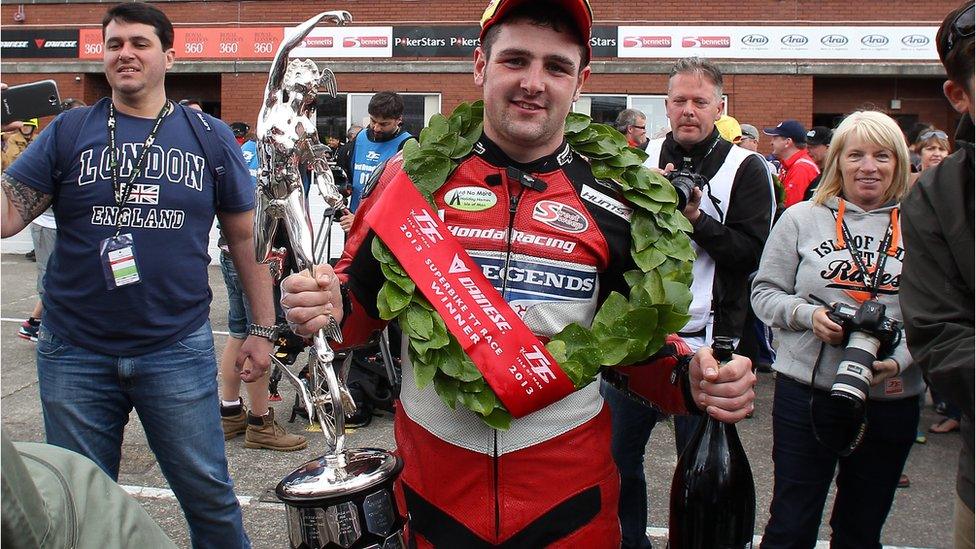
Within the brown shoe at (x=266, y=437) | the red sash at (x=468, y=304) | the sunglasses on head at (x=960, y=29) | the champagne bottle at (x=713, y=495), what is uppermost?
the sunglasses on head at (x=960, y=29)

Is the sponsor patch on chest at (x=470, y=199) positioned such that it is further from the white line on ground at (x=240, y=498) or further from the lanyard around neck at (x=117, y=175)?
the white line on ground at (x=240, y=498)

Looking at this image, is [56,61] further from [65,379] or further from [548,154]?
[548,154]

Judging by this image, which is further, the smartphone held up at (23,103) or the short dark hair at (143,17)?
the short dark hair at (143,17)

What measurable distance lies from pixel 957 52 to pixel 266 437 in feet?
13.8

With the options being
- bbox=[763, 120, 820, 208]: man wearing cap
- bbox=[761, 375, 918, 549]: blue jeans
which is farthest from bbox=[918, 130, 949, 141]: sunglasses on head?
bbox=[761, 375, 918, 549]: blue jeans

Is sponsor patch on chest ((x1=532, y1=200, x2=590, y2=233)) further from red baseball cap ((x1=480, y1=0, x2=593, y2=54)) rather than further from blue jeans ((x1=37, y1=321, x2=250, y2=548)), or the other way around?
blue jeans ((x1=37, y1=321, x2=250, y2=548))

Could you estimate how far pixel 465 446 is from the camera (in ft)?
6.15

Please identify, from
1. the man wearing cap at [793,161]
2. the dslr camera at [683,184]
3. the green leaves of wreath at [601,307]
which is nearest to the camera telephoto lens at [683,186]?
the dslr camera at [683,184]

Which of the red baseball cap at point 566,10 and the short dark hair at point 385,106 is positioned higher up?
the short dark hair at point 385,106

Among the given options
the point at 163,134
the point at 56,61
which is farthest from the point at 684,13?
the point at 163,134

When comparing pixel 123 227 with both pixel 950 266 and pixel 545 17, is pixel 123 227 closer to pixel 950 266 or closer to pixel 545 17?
pixel 545 17

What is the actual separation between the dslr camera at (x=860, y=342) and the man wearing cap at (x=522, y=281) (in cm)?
95

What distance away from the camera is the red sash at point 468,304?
1822 mm

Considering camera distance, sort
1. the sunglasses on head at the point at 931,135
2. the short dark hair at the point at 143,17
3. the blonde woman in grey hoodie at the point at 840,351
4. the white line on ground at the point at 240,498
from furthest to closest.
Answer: the sunglasses on head at the point at 931,135, the white line on ground at the point at 240,498, the short dark hair at the point at 143,17, the blonde woman in grey hoodie at the point at 840,351
